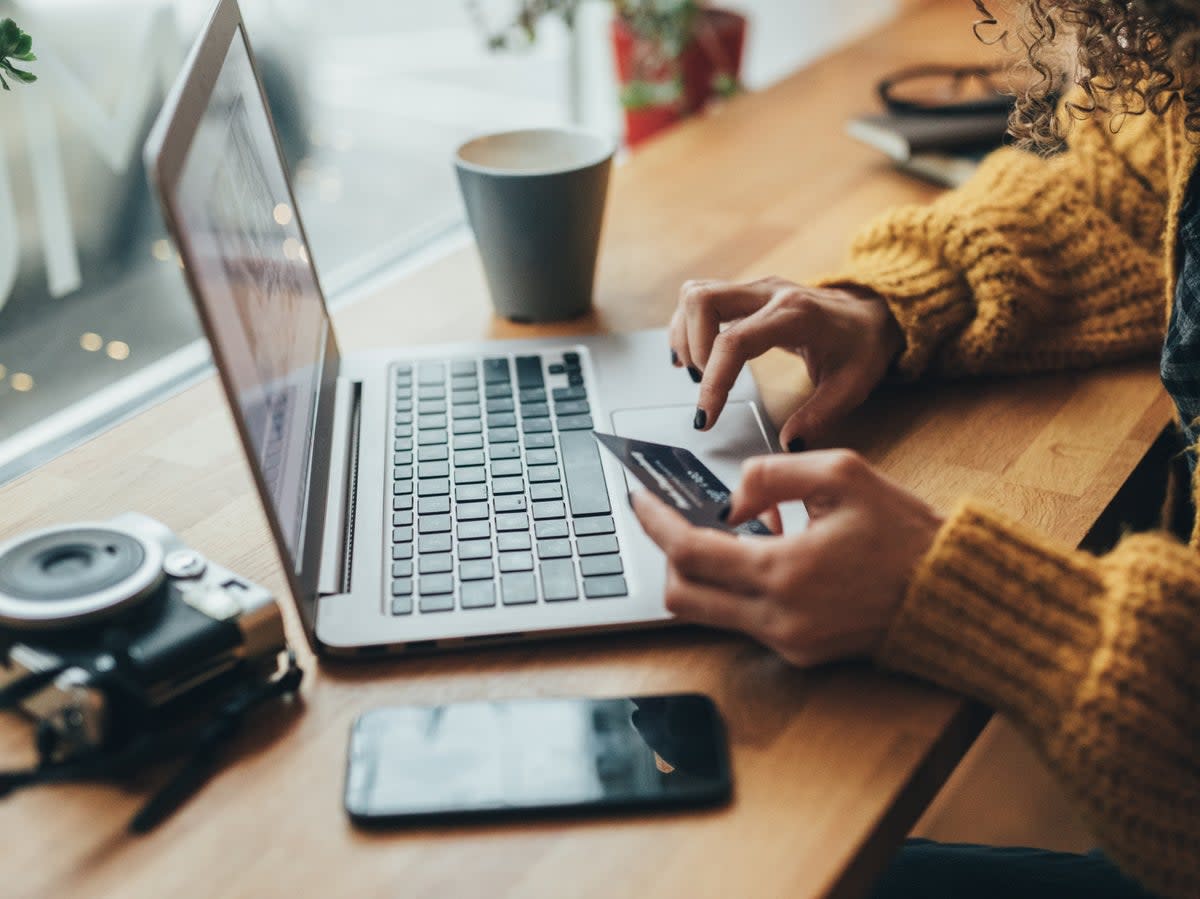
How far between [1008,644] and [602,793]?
22 cm

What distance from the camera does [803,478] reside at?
1.90ft

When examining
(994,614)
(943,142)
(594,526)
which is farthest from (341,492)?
(943,142)

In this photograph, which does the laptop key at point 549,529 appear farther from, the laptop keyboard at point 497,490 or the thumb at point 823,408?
the thumb at point 823,408

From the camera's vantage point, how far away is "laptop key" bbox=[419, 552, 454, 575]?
619 millimetres

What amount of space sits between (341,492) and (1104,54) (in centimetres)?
59

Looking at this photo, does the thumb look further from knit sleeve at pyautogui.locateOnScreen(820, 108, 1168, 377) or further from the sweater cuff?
the sweater cuff

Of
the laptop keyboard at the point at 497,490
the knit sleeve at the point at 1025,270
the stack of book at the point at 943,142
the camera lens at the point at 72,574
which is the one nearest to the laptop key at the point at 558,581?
the laptop keyboard at the point at 497,490

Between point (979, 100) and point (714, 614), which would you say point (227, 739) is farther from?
point (979, 100)

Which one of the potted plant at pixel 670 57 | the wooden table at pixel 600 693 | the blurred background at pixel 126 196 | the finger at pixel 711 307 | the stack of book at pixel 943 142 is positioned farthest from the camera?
the potted plant at pixel 670 57

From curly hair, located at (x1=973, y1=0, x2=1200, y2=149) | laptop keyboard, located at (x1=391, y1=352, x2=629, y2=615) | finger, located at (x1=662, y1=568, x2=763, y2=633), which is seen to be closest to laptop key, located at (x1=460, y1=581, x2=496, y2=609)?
laptop keyboard, located at (x1=391, y1=352, x2=629, y2=615)

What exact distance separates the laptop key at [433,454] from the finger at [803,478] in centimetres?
23

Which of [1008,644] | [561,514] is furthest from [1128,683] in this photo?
[561,514]

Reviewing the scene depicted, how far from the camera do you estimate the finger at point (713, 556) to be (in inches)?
22.0

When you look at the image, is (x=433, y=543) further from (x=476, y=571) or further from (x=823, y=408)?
(x=823, y=408)
